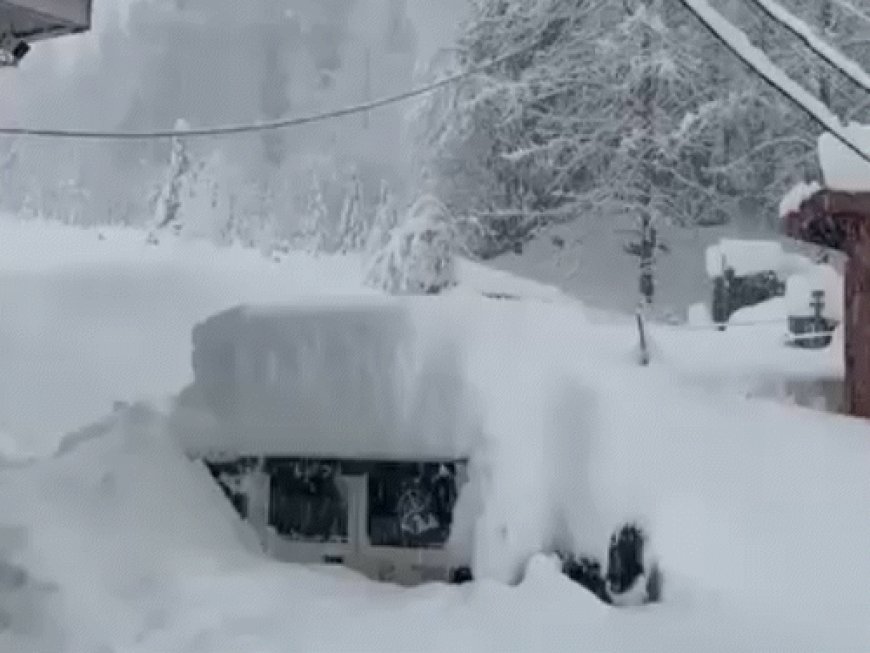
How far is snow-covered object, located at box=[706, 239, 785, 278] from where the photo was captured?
17.6 meters

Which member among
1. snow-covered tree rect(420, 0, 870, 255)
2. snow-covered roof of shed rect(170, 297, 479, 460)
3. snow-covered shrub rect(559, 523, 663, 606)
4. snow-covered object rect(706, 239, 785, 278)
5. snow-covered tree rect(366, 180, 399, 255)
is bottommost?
snow-covered shrub rect(559, 523, 663, 606)

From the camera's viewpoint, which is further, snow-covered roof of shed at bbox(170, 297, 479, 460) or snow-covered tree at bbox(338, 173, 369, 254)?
snow-covered tree at bbox(338, 173, 369, 254)

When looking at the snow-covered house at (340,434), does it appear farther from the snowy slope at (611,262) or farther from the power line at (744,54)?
the snowy slope at (611,262)

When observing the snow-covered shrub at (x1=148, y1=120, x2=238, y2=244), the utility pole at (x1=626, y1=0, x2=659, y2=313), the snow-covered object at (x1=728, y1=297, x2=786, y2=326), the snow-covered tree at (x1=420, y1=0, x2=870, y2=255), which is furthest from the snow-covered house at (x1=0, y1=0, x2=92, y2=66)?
the snow-covered shrub at (x1=148, y1=120, x2=238, y2=244)

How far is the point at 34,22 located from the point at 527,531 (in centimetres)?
427

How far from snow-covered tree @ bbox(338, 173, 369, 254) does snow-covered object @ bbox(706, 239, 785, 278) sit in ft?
30.4

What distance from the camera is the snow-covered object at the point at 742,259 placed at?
1764 centimetres

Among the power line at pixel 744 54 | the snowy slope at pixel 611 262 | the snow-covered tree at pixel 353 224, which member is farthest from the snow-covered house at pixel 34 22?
the snow-covered tree at pixel 353 224

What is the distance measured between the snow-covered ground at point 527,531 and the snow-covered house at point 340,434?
0.50 ft

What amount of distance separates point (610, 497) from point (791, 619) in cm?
82

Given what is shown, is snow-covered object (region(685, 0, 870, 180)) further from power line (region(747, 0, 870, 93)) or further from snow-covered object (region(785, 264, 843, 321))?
snow-covered object (region(785, 264, 843, 321))

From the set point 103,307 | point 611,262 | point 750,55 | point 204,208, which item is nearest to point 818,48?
point 750,55

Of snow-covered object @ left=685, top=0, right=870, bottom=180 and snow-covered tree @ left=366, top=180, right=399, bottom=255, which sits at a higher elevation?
snow-covered tree @ left=366, top=180, right=399, bottom=255

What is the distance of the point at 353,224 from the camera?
26.9m
